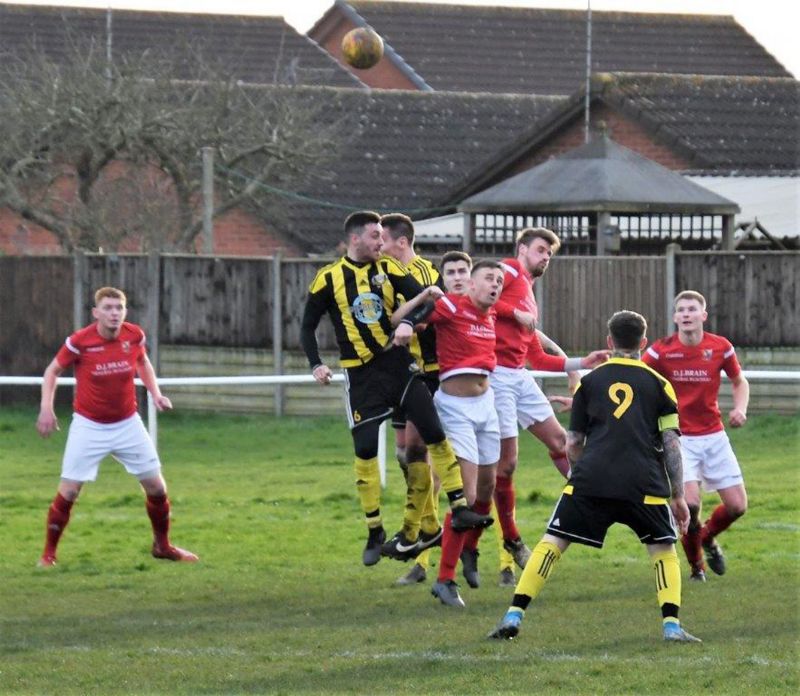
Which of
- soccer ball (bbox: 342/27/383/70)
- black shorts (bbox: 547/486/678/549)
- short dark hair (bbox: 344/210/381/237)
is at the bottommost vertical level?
black shorts (bbox: 547/486/678/549)

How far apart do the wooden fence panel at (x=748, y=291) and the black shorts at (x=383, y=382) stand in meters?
11.7

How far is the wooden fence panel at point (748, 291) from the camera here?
2281 centimetres

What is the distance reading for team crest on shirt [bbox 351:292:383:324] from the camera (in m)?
11.6

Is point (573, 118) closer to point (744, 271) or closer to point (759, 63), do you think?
point (744, 271)

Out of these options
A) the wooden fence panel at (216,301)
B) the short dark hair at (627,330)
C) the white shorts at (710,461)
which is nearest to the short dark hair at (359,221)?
the short dark hair at (627,330)

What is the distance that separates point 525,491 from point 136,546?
13.7ft

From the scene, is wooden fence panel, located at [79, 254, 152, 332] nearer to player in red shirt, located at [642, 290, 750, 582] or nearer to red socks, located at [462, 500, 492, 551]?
red socks, located at [462, 500, 492, 551]

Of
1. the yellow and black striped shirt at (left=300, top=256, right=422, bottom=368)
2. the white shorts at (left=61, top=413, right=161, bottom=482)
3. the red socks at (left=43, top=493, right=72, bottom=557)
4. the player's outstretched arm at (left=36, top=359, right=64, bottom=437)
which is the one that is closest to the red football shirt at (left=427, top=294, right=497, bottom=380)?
the yellow and black striped shirt at (left=300, top=256, right=422, bottom=368)

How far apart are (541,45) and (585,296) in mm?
32040

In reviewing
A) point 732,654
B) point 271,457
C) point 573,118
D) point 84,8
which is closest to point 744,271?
point 271,457

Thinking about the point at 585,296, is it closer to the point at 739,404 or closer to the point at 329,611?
the point at 739,404

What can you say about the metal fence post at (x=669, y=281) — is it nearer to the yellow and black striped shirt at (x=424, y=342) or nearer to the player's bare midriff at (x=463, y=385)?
the yellow and black striped shirt at (x=424, y=342)

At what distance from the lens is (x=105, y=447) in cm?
1298

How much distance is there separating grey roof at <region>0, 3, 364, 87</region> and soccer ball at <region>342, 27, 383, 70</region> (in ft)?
44.9
